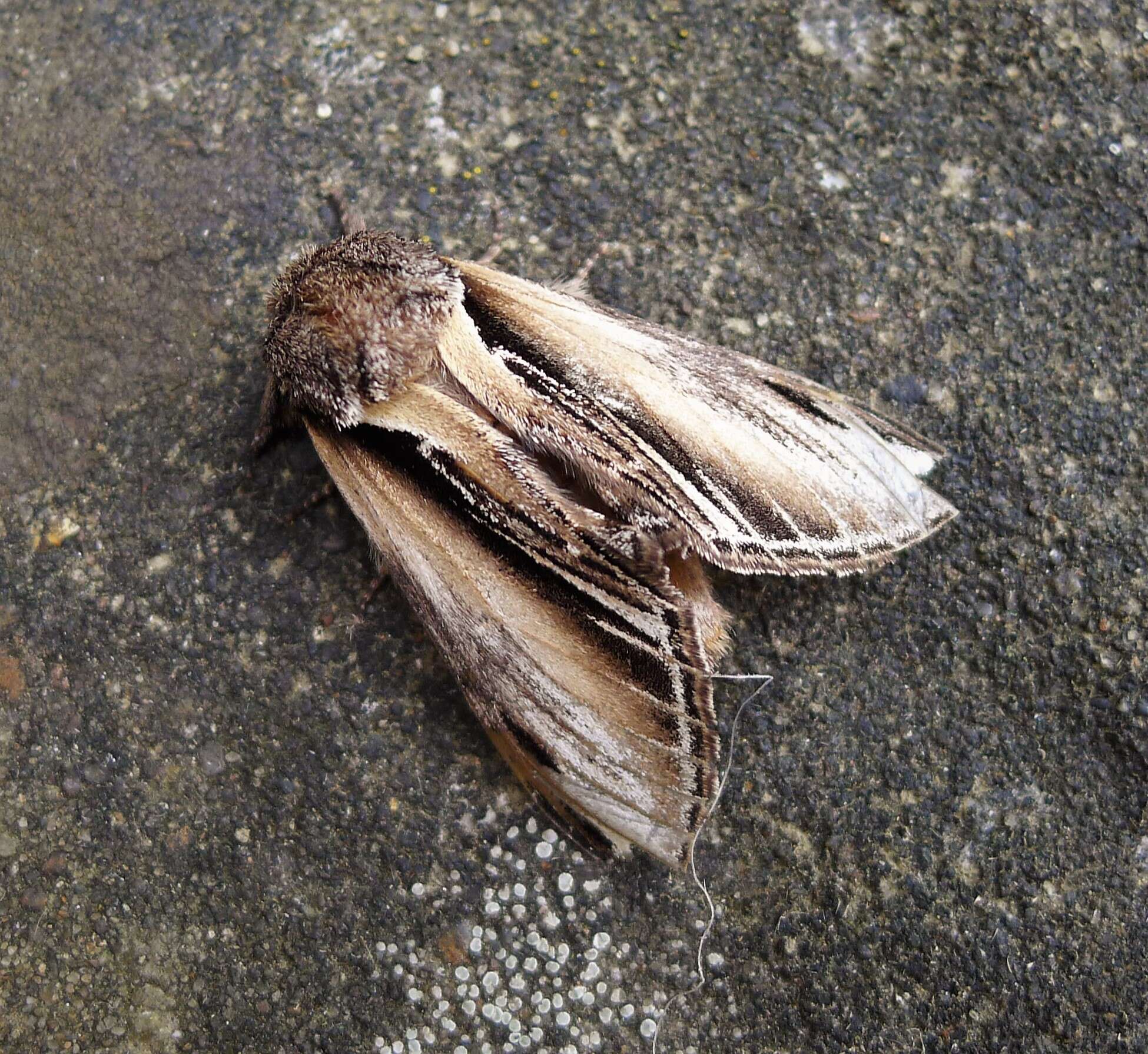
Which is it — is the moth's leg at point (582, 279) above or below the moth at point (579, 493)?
above

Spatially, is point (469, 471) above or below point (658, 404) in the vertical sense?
below

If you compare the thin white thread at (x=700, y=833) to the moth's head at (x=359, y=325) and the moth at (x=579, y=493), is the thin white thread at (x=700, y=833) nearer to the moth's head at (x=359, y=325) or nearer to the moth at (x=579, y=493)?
the moth at (x=579, y=493)

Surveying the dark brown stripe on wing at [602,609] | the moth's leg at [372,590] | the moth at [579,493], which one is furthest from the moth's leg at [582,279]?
the moth's leg at [372,590]

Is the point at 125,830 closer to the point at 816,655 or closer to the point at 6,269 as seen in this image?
the point at 6,269

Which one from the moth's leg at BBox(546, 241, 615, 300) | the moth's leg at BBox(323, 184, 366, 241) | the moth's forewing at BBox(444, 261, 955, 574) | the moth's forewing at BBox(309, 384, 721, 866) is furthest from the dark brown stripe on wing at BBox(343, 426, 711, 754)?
the moth's leg at BBox(323, 184, 366, 241)

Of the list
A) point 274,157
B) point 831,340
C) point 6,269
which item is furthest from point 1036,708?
point 6,269

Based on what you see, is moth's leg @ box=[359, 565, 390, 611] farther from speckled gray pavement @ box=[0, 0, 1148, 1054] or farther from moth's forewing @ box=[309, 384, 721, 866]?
moth's forewing @ box=[309, 384, 721, 866]

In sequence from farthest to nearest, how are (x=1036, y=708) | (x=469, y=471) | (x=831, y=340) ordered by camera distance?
(x=831, y=340) < (x=1036, y=708) < (x=469, y=471)
